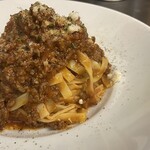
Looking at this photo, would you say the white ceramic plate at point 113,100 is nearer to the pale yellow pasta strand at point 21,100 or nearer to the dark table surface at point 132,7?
→ the pale yellow pasta strand at point 21,100

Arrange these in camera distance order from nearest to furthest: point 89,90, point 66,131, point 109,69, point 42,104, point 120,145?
1. point 120,145
2. point 66,131
3. point 42,104
4. point 89,90
5. point 109,69

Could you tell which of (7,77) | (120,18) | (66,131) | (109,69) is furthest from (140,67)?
(7,77)

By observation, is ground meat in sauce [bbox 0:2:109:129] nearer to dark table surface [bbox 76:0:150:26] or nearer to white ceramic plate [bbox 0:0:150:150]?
white ceramic plate [bbox 0:0:150:150]

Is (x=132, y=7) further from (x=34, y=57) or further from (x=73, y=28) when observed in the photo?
(x=34, y=57)

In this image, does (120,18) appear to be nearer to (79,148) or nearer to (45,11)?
(45,11)

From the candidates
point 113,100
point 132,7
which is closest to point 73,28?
point 113,100

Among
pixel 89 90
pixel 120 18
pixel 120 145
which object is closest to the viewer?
pixel 120 145
